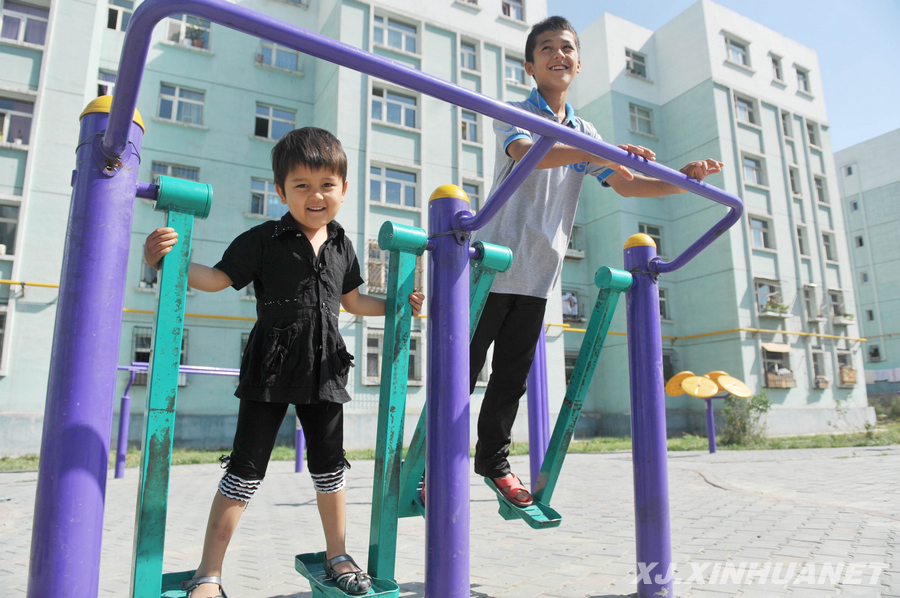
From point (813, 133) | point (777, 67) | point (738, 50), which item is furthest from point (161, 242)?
point (813, 133)

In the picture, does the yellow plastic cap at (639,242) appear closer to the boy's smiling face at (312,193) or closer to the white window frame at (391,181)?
the boy's smiling face at (312,193)

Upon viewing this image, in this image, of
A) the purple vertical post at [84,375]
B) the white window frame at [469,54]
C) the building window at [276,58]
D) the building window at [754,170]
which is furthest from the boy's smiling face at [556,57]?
the building window at [754,170]

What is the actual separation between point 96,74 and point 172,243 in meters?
16.1

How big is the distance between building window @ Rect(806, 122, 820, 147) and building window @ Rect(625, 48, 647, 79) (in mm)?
7522

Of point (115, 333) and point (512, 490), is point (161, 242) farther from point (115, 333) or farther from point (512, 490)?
point (512, 490)

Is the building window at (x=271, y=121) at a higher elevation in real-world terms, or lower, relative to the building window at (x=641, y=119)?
lower

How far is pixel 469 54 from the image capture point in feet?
58.6

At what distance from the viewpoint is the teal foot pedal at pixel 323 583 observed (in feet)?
4.73

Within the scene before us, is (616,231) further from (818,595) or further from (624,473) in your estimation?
(818,595)

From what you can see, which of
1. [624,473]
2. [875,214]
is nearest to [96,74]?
[624,473]

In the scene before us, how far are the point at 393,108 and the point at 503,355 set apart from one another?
15.4m

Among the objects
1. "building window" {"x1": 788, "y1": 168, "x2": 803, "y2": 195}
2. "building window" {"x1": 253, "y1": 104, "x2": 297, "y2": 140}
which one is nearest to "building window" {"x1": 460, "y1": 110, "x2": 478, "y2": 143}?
"building window" {"x1": 253, "y1": 104, "x2": 297, "y2": 140}

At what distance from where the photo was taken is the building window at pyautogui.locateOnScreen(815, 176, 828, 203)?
23234mm

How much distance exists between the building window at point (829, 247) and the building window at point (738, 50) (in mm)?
7555
